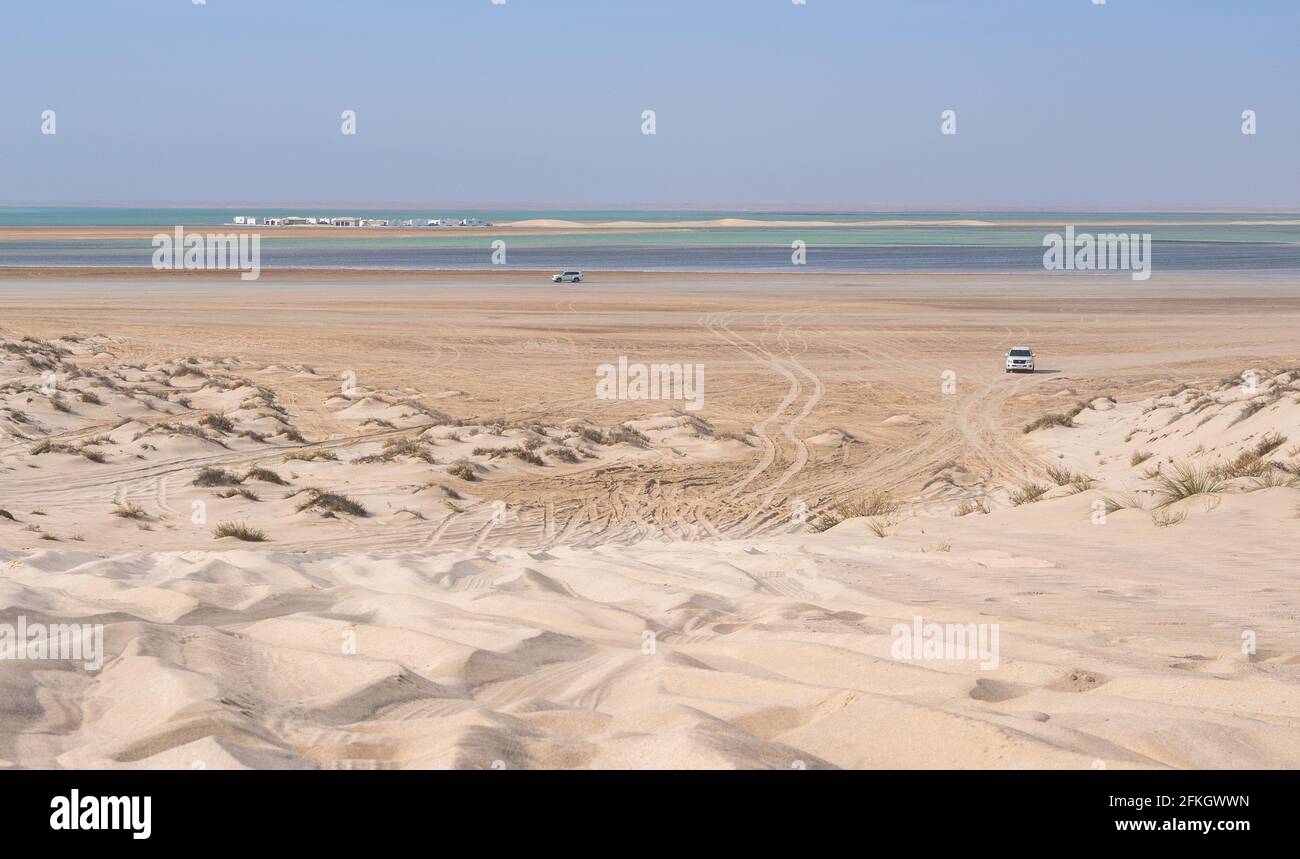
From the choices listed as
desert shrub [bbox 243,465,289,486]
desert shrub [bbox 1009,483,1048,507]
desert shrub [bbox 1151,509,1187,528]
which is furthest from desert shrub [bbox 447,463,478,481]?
desert shrub [bbox 1151,509,1187,528]

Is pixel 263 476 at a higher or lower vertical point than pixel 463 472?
higher

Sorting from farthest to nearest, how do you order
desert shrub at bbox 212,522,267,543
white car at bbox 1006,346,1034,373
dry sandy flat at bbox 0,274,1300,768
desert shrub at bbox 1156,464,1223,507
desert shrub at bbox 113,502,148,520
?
1. white car at bbox 1006,346,1034,373
2. desert shrub at bbox 113,502,148,520
3. desert shrub at bbox 212,522,267,543
4. desert shrub at bbox 1156,464,1223,507
5. dry sandy flat at bbox 0,274,1300,768

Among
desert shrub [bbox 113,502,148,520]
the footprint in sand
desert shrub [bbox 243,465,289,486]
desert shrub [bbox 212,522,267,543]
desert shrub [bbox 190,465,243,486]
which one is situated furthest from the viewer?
desert shrub [bbox 243,465,289,486]

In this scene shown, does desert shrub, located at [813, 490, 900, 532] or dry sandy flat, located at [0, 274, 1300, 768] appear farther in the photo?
desert shrub, located at [813, 490, 900, 532]

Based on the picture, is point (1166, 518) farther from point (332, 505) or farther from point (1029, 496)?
point (332, 505)

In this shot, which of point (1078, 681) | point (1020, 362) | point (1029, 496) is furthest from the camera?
point (1020, 362)

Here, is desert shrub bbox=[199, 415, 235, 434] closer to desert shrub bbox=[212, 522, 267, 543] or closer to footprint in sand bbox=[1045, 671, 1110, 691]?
desert shrub bbox=[212, 522, 267, 543]

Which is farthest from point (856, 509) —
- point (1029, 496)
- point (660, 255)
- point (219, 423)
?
point (660, 255)

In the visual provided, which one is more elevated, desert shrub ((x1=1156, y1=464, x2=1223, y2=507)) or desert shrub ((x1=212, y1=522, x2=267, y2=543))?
desert shrub ((x1=1156, y1=464, x2=1223, y2=507))
